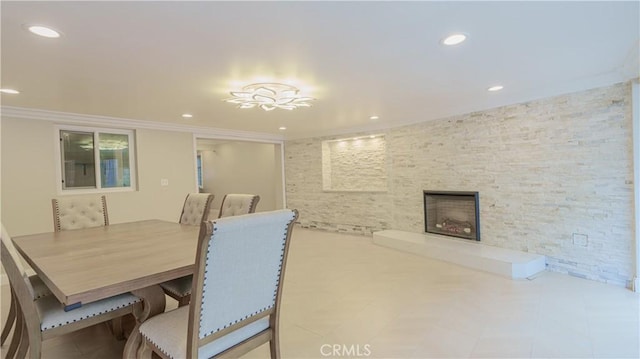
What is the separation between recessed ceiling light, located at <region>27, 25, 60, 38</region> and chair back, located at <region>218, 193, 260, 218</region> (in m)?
1.75

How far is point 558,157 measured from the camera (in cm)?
351

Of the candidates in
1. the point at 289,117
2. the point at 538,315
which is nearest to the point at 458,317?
the point at 538,315

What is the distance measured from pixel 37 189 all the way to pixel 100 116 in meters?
1.21

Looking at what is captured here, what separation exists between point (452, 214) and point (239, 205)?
328 cm

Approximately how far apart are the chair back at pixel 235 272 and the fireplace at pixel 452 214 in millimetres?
3625

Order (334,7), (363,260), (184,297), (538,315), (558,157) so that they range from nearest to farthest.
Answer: (334,7) → (184,297) → (538,315) → (558,157) → (363,260)

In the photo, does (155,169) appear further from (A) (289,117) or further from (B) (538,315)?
(B) (538,315)

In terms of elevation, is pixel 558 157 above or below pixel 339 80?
below

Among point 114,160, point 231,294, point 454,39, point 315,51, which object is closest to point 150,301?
point 231,294

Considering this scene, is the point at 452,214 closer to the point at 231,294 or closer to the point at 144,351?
the point at 231,294

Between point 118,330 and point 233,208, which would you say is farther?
point 233,208

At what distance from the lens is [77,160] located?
447cm

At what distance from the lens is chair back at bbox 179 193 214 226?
3.25 m

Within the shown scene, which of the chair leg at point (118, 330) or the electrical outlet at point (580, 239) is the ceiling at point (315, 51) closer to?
the electrical outlet at point (580, 239)
